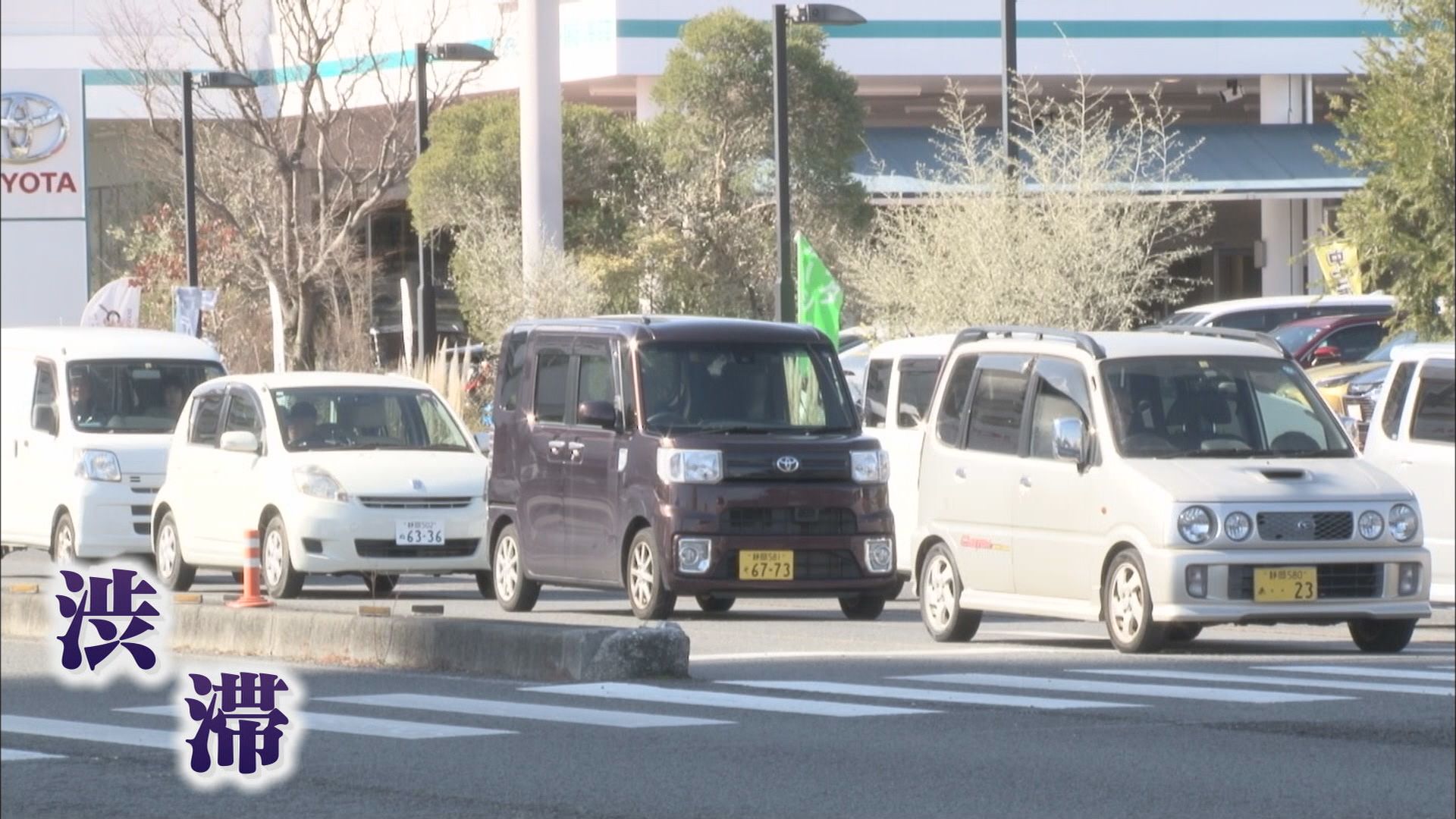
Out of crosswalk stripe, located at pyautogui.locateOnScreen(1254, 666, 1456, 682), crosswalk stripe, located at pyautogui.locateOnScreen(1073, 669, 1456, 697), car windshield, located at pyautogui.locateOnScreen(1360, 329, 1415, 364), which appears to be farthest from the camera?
car windshield, located at pyautogui.locateOnScreen(1360, 329, 1415, 364)

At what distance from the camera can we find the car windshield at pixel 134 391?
63.4 ft

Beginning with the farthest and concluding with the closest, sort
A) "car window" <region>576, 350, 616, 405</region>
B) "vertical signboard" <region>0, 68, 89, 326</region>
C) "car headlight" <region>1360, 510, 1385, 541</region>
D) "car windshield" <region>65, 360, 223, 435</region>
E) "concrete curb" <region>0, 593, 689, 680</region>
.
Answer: "car windshield" <region>65, 360, 223, 435</region> < "car window" <region>576, 350, 616, 405</region> < "car headlight" <region>1360, 510, 1385, 541</region> < "concrete curb" <region>0, 593, 689, 680</region> < "vertical signboard" <region>0, 68, 89, 326</region>

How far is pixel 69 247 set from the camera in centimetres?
277

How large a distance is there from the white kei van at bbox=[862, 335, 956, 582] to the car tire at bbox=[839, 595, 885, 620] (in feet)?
3.09

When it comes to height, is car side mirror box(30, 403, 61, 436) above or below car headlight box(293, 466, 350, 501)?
above

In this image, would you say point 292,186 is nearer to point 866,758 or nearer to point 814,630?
point 814,630

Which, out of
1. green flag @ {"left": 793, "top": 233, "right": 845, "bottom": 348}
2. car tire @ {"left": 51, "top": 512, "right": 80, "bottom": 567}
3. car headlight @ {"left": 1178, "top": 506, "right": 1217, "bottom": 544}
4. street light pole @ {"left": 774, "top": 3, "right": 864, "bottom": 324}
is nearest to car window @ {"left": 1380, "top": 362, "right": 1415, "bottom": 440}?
car headlight @ {"left": 1178, "top": 506, "right": 1217, "bottom": 544}

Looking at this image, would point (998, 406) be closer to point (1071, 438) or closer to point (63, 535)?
point (1071, 438)

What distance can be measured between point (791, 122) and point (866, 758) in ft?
80.9

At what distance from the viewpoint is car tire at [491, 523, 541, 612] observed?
55.1 feet

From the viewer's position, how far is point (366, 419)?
18547 millimetres

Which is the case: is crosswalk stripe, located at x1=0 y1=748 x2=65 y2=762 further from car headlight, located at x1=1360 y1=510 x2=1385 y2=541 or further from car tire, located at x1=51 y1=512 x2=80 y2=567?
car tire, located at x1=51 y1=512 x2=80 y2=567

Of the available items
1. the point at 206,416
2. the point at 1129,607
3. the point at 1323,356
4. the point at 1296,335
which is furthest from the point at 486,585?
the point at 1296,335

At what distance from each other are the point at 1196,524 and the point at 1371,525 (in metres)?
1.11
